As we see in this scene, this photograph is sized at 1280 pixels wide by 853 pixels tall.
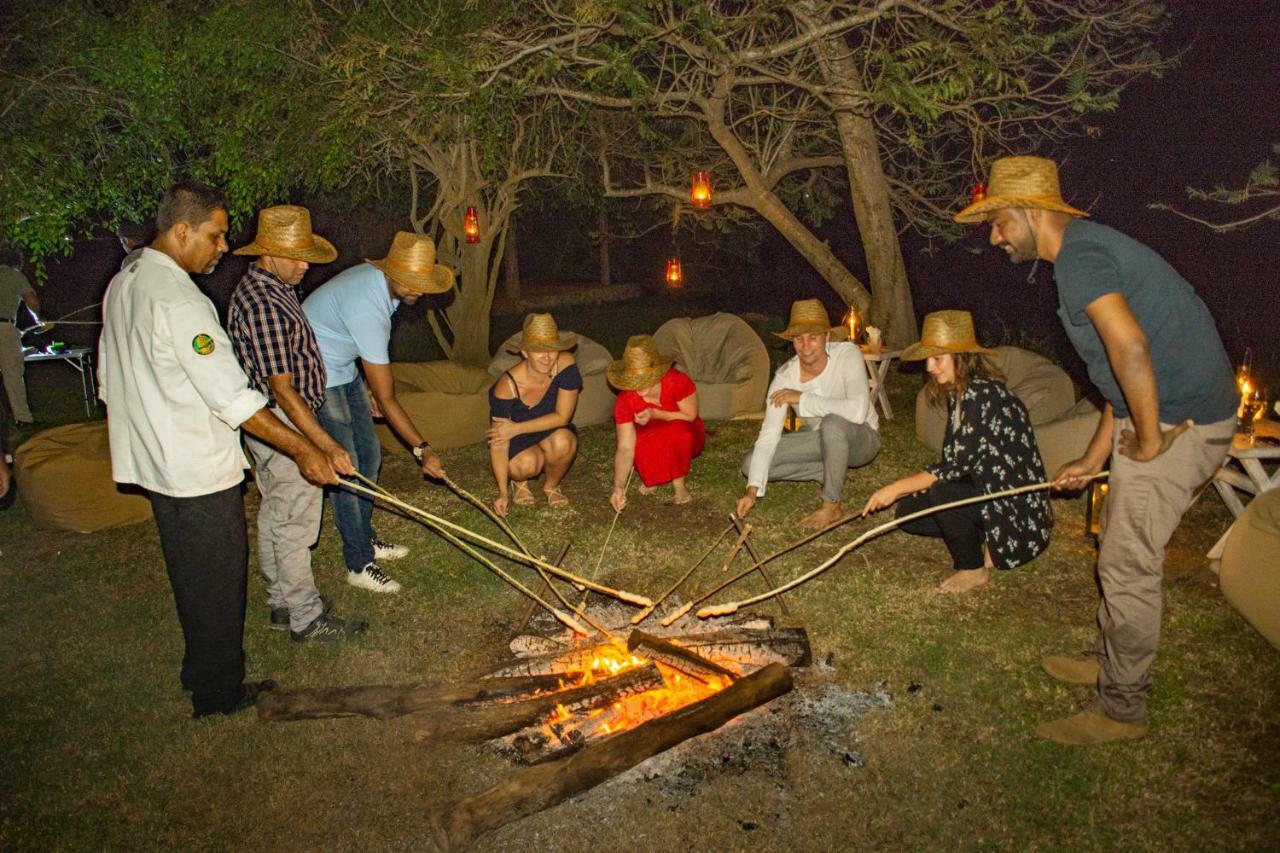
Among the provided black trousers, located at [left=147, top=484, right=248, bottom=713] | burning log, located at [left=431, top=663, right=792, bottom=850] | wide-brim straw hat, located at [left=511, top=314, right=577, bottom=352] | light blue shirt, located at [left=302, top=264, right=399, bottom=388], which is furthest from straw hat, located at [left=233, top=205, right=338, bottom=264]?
burning log, located at [left=431, top=663, right=792, bottom=850]

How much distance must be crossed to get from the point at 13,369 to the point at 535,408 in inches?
277

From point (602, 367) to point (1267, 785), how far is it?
6559mm

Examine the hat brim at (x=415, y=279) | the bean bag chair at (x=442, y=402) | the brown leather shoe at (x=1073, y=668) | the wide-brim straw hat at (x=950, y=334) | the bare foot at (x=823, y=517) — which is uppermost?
the hat brim at (x=415, y=279)

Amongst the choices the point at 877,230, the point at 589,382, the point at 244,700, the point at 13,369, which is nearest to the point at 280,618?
the point at 244,700

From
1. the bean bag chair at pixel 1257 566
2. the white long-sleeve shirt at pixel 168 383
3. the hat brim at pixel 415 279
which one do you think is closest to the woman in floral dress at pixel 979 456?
the bean bag chair at pixel 1257 566

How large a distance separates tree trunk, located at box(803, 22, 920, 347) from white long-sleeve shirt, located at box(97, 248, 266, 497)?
8.25 meters

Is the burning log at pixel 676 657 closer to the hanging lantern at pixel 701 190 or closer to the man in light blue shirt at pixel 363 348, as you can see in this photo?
the man in light blue shirt at pixel 363 348

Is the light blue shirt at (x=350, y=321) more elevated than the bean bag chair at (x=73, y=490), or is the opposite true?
the light blue shirt at (x=350, y=321)

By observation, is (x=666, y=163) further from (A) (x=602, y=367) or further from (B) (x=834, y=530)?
(B) (x=834, y=530)

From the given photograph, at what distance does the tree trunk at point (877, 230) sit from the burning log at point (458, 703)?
761cm

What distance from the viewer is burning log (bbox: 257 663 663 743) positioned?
11.8ft

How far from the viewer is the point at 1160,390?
3.11m

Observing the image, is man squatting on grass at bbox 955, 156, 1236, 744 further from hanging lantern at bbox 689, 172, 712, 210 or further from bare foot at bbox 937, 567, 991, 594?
hanging lantern at bbox 689, 172, 712, 210

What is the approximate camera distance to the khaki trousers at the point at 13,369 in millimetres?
9242
